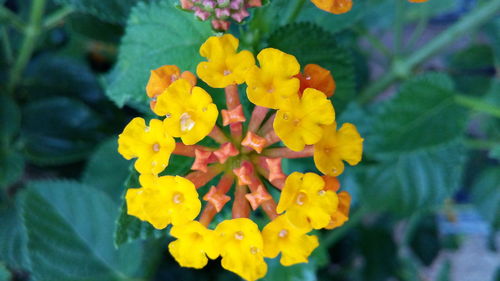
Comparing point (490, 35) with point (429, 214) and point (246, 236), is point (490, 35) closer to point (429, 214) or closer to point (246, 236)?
point (429, 214)

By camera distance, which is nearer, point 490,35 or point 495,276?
point 490,35

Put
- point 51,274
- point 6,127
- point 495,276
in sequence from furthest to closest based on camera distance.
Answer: point 495,276
point 6,127
point 51,274

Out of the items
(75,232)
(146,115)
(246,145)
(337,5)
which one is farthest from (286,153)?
(75,232)

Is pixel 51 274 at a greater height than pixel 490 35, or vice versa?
pixel 490 35

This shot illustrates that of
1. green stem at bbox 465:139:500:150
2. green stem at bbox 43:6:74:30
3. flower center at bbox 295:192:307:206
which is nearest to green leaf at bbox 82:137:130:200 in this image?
green stem at bbox 43:6:74:30

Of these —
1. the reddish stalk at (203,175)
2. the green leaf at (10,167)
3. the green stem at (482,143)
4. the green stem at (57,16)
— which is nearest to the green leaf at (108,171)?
the green leaf at (10,167)

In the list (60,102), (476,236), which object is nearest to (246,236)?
(60,102)
